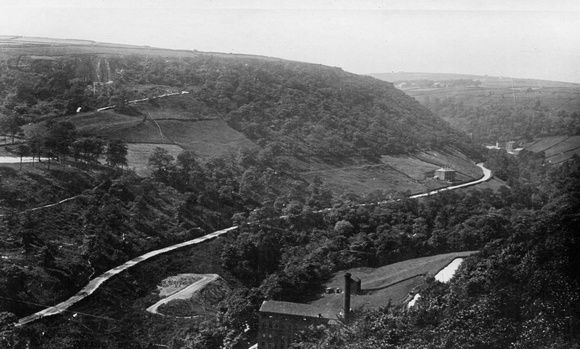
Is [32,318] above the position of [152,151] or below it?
below

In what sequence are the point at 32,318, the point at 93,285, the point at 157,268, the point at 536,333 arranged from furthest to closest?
the point at 157,268, the point at 93,285, the point at 32,318, the point at 536,333

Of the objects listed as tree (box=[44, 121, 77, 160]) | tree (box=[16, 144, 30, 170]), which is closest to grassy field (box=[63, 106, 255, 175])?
tree (box=[44, 121, 77, 160])

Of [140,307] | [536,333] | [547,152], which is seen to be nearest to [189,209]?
[140,307]

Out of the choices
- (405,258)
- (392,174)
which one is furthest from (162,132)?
(405,258)

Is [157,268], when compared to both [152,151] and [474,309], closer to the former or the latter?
[152,151]

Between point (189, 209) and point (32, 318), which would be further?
point (189, 209)

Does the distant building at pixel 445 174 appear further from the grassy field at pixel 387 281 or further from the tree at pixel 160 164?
the tree at pixel 160 164
